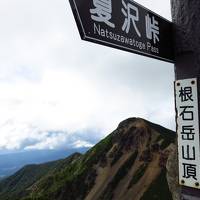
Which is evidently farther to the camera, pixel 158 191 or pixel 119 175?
pixel 119 175

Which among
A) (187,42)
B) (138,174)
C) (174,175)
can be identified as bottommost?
(138,174)

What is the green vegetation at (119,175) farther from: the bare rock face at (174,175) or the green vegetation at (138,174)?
the bare rock face at (174,175)

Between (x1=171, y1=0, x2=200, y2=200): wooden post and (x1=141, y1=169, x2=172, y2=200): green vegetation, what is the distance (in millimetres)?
100125

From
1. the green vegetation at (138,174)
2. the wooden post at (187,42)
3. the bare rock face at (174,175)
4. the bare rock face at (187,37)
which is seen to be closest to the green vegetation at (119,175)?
the green vegetation at (138,174)

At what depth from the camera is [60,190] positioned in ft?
436

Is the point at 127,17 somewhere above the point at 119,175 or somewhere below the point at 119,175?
above

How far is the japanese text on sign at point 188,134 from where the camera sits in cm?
537

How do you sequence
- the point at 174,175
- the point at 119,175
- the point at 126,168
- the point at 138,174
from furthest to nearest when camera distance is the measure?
the point at 126,168
the point at 119,175
the point at 138,174
the point at 174,175

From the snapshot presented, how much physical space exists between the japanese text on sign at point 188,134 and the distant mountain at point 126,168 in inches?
3941

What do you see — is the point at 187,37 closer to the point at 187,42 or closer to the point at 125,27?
the point at 187,42

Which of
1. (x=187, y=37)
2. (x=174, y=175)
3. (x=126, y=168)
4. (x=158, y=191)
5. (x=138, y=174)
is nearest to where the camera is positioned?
(x=187, y=37)

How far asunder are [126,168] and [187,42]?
118 meters

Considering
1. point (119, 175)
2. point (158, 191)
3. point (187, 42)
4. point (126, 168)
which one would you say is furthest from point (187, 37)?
point (126, 168)

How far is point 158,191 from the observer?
103375 mm
